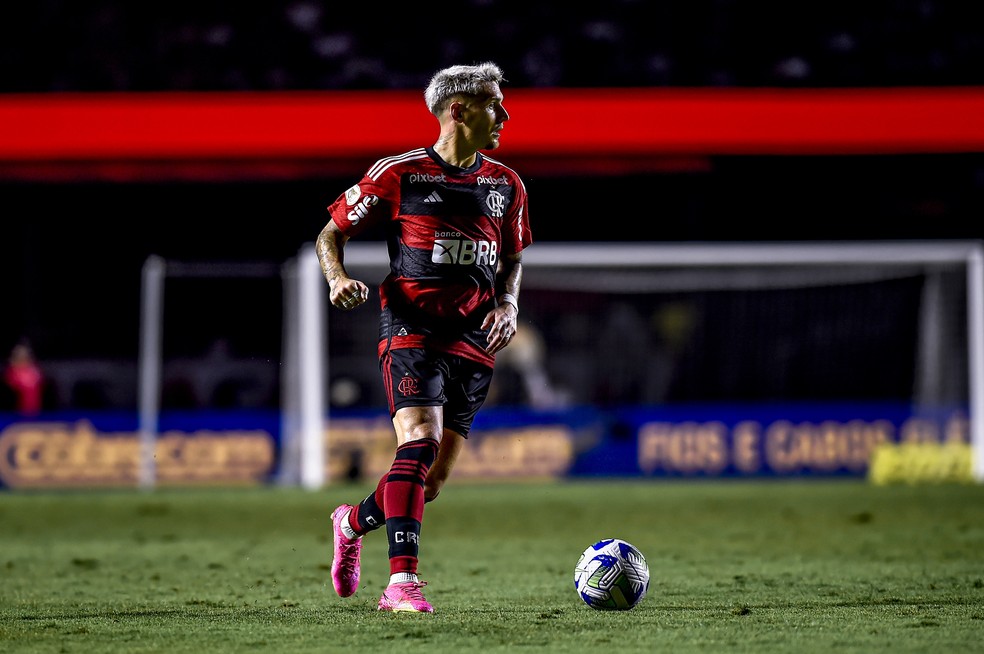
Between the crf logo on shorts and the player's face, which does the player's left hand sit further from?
the player's face

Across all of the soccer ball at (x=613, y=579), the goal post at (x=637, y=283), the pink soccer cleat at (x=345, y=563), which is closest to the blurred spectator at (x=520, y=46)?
the goal post at (x=637, y=283)

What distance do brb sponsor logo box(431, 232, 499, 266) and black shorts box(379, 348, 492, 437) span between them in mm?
300

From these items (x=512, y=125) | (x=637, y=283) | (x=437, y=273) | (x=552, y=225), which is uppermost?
(x=512, y=125)

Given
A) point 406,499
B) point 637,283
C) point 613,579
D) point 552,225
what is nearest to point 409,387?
point 406,499

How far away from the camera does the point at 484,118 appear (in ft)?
14.2

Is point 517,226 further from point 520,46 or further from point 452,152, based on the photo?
point 520,46

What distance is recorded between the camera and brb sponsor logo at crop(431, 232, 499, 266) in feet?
14.1

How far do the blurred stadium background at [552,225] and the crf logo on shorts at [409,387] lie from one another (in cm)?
856

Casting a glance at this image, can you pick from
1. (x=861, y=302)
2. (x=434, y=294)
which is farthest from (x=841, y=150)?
(x=434, y=294)

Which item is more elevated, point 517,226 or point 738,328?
point 738,328

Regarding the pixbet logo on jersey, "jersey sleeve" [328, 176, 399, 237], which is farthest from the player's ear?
the pixbet logo on jersey

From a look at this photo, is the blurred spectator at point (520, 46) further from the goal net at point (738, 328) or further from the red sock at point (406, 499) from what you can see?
the red sock at point (406, 499)

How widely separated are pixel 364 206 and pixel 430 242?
0.25 m

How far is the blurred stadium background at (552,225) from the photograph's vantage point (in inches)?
523
